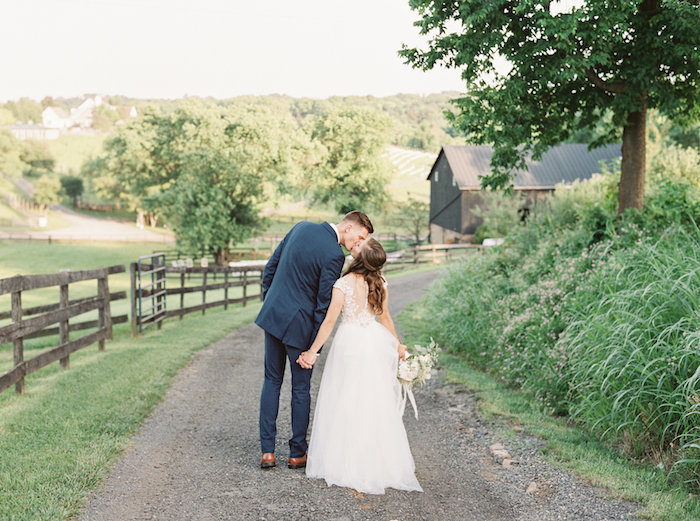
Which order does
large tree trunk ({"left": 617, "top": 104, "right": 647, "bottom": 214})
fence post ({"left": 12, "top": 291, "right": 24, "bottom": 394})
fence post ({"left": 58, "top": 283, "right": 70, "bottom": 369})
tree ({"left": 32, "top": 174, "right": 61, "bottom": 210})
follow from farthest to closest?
tree ({"left": 32, "top": 174, "right": 61, "bottom": 210})
large tree trunk ({"left": 617, "top": 104, "right": 647, "bottom": 214})
fence post ({"left": 58, "top": 283, "right": 70, "bottom": 369})
fence post ({"left": 12, "top": 291, "right": 24, "bottom": 394})

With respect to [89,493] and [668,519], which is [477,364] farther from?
[89,493]

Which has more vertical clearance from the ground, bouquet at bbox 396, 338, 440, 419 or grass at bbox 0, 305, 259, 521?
bouquet at bbox 396, 338, 440, 419

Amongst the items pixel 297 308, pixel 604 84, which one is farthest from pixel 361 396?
pixel 604 84

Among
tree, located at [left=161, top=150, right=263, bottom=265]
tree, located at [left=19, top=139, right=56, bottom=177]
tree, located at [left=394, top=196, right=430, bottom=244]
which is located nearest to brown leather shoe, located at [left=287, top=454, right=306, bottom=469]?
tree, located at [left=161, top=150, right=263, bottom=265]

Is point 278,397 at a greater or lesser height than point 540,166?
lesser

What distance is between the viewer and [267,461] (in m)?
5.01

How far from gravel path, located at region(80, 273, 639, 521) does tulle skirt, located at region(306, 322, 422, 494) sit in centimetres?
14

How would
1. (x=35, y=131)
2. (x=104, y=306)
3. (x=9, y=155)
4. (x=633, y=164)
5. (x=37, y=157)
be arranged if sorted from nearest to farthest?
1. (x=104, y=306)
2. (x=633, y=164)
3. (x=9, y=155)
4. (x=37, y=157)
5. (x=35, y=131)

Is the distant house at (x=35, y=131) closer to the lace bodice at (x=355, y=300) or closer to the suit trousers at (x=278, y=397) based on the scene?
the suit trousers at (x=278, y=397)

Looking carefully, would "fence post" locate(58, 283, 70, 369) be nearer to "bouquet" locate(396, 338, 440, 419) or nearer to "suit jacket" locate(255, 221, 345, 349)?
"suit jacket" locate(255, 221, 345, 349)

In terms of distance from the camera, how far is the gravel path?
165 inches

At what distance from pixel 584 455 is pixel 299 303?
2.78 metres

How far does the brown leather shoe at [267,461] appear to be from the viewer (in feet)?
16.4

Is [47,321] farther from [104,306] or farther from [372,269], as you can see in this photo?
[372,269]
